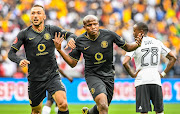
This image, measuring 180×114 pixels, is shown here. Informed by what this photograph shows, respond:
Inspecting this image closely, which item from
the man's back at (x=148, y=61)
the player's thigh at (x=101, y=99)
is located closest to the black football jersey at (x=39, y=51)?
the player's thigh at (x=101, y=99)

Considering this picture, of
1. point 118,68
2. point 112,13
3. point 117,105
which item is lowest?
point 117,105

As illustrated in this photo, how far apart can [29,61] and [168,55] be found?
3065mm

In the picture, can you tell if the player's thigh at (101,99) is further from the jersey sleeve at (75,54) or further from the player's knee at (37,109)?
the player's knee at (37,109)

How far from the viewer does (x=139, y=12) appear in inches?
966

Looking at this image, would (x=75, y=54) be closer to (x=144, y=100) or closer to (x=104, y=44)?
(x=104, y=44)

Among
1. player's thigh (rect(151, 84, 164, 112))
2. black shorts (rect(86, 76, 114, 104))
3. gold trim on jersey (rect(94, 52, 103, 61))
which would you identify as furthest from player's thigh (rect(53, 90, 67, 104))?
player's thigh (rect(151, 84, 164, 112))

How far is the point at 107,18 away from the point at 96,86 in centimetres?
1579

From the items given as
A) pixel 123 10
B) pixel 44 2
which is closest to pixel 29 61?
pixel 44 2

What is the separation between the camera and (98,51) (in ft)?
27.3

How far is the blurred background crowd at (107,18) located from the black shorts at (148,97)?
431 inches

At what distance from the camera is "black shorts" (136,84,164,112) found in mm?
8195

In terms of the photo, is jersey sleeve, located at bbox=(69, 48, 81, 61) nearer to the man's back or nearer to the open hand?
the open hand

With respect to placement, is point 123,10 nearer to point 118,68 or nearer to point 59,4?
point 59,4

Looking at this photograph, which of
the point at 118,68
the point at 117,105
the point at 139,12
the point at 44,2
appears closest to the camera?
the point at 117,105
